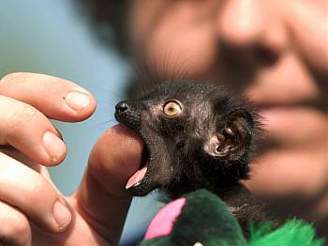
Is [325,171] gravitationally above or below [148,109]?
above

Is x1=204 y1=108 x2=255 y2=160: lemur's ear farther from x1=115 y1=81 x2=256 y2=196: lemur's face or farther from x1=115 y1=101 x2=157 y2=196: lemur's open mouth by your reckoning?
x1=115 y1=101 x2=157 y2=196: lemur's open mouth

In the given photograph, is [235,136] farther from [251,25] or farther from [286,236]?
[251,25]

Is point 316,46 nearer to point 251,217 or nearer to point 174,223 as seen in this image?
point 251,217

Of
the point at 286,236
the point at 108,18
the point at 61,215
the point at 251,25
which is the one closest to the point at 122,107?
the point at 61,215

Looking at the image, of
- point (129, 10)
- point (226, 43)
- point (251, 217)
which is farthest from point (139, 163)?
point (129, 10)

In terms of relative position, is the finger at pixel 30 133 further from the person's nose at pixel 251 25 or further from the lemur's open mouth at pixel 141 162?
the person's nose at pixel 251 25

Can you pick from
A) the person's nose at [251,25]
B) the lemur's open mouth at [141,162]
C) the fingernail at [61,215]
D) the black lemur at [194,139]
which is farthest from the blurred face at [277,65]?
the fingernail at [61,215]

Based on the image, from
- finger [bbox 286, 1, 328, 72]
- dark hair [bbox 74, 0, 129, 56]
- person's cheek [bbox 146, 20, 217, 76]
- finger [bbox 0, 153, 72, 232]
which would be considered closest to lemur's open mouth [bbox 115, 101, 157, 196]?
finger [bbox 0, 153, 72, 232]
